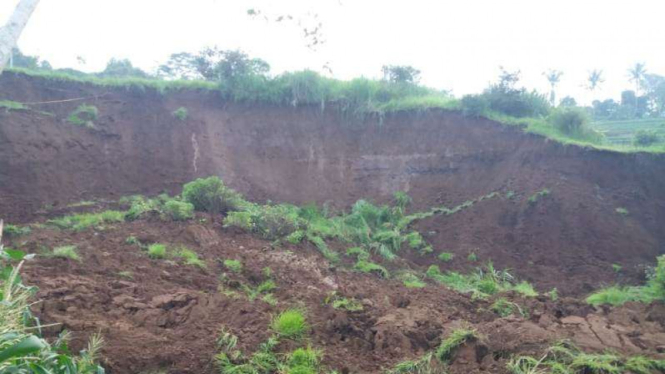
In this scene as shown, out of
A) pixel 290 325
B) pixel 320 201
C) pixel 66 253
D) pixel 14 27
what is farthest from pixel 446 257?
pixel 14 27

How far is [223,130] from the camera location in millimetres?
15969

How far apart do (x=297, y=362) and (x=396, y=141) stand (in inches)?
458

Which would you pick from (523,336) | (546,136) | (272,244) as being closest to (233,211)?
(272,244)

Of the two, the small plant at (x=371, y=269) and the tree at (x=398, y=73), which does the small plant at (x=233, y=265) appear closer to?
the small plant at (x=371, y=269)

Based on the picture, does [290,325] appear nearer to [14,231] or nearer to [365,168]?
[14,231]

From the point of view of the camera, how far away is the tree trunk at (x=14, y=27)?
5.66 m

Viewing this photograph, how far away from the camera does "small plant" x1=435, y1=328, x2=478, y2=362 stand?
5.12m

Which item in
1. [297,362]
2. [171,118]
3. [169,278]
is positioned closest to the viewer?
[297,362]

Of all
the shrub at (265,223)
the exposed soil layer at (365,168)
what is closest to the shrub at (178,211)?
the shrub at (265,223)

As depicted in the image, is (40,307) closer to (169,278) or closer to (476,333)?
(169,278)

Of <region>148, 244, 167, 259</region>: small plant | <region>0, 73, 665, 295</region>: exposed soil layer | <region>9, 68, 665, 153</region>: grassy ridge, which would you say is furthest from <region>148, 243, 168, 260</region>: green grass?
<region>9, 68, 665, 153</region>: grassy ridge

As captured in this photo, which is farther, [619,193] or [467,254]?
[619,193]

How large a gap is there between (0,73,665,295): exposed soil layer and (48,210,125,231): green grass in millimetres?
1232

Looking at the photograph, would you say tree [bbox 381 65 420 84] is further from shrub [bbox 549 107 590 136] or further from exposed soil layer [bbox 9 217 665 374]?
exposed soil layer [bbox 9 217 665 374]
